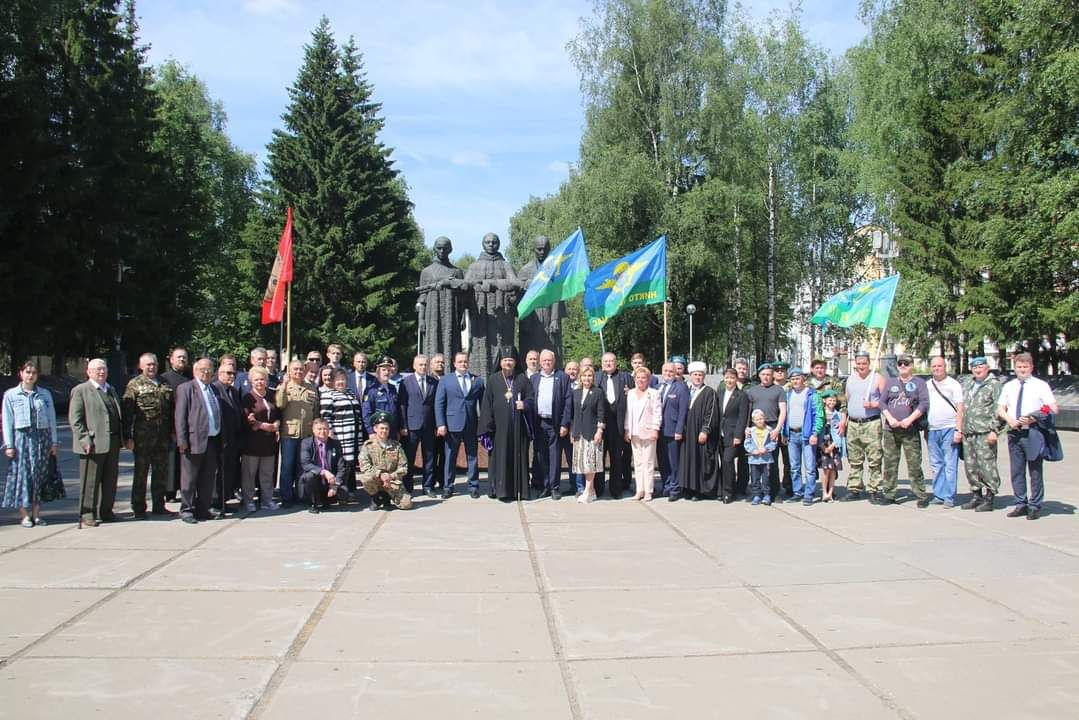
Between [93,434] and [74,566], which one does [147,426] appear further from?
[74,566]

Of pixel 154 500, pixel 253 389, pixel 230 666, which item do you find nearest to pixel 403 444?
pixel 253 389

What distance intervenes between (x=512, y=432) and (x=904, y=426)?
4762 mm

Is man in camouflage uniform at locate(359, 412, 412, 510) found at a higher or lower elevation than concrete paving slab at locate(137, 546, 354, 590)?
higher

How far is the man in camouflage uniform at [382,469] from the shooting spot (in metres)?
9.98

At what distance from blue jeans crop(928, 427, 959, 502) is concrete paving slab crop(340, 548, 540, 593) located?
561 cm

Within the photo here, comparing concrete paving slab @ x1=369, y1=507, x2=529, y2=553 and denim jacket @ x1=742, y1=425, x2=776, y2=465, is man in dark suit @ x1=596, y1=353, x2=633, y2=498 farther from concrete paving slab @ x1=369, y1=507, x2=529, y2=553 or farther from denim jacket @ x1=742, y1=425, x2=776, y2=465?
concrete paving slab @ x1=369, y1=507, x2=529, y2=553

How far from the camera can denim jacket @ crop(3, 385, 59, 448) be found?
872cm

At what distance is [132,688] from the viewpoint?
14.4ft

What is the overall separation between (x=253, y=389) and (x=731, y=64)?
31.0m

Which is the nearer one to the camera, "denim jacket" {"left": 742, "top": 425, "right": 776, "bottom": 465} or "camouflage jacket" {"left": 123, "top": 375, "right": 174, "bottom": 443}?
"camouflage jacket" {"left": 123, "top": 375, "right": 174, "bottom": 443}

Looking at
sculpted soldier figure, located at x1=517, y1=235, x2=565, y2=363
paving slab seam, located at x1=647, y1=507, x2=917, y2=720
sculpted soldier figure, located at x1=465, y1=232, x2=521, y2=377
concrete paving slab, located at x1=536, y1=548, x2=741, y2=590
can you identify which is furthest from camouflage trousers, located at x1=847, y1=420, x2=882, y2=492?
sculpted soldier figure, located at x1=465, y1=232, x2=521, y2=377

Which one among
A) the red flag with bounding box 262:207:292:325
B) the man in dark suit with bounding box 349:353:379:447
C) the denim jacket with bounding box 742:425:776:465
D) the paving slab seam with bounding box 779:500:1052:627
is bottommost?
the paving slab seam with bounding box 779:500:1052:627

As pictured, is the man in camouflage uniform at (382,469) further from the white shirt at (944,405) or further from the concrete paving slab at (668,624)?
the white shirt at (944,405)

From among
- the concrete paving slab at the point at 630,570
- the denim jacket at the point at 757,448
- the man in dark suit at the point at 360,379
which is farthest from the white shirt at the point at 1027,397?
the man in dark suit at the point at 360,379
